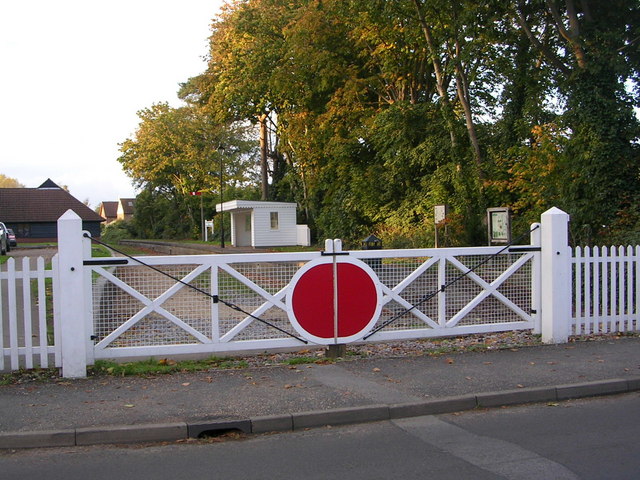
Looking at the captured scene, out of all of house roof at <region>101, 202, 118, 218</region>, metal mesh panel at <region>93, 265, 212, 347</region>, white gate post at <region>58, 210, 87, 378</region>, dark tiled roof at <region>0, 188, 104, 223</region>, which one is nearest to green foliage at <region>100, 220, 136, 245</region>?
dark tiled roof at <region>0, 188, 104, 223</region>

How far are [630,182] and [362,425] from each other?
12.6 m

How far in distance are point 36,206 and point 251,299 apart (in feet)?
218

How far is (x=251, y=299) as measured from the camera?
811cm

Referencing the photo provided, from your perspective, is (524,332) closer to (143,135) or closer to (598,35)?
(598,35)

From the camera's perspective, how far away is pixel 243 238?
152 feet

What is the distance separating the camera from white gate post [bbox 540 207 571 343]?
29.7ft

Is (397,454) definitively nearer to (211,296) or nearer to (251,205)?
(211,296)

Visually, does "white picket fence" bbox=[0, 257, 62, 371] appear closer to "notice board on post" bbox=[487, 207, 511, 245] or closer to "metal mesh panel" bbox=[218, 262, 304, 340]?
"metal mesh panel" bbox=[218, 262, 304, 340]

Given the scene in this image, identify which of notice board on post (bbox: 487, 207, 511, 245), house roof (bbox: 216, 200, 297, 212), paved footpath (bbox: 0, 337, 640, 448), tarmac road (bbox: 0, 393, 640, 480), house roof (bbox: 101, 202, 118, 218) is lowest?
tarmac road (bbox: 0, 393, 640, 480)

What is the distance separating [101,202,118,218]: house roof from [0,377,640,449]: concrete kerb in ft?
454

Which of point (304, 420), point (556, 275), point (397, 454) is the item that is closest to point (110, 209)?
point (556, 275)

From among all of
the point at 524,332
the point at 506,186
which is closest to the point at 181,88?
the point at 506,186

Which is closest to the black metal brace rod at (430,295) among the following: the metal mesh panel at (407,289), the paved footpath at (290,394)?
the metal mesh panel at (407,289)

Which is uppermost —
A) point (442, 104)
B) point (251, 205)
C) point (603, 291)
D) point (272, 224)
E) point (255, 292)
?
point (442, 104)
